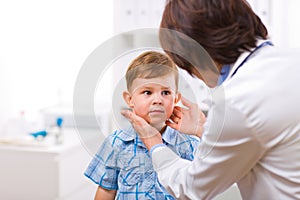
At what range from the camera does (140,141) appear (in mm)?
1049

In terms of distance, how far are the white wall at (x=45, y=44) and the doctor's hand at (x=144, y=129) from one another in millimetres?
1865

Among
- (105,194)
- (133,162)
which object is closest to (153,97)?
(133,162)

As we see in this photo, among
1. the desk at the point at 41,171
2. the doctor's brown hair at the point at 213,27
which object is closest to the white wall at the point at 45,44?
the desk at the point at 41,171

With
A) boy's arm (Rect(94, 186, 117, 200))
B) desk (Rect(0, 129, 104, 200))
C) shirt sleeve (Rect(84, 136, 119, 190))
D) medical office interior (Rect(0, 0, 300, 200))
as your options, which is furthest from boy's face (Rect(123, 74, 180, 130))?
desk (Rect(0, 129, 104, 200))

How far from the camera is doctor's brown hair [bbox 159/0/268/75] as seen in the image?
0.86 m

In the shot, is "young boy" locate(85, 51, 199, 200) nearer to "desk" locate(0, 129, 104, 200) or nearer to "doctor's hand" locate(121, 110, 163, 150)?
"doctor's hand" locate(121, 110, 163, 150)

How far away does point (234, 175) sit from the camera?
866 mm

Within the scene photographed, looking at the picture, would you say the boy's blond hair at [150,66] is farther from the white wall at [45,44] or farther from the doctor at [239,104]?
the white wall at [45,44]

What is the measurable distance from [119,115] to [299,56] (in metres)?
0.39

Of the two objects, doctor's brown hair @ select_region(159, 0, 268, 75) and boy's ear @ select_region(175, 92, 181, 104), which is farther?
boy's ear @ select_region(175, 92, 181, 104)

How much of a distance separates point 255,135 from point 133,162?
0.33 meters

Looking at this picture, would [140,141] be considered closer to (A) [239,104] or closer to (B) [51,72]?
(A) [239,104]

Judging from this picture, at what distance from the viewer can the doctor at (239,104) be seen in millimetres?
812

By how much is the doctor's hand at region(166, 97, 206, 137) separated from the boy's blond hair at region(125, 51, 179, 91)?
0.08m
